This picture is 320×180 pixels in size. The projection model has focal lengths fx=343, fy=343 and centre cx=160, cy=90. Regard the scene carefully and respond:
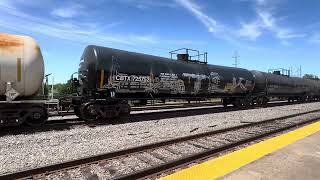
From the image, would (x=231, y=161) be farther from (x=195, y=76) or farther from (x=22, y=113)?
(x=195, y=76)

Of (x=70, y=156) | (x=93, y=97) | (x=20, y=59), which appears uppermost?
(x=20, y=59)

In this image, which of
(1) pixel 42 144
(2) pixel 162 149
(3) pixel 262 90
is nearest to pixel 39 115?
(1) pixel 42 144

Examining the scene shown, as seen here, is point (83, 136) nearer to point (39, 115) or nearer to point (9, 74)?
point (39, 115)

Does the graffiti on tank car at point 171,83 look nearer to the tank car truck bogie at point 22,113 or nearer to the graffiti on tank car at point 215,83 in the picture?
the graffiti on tank car at point 215,83

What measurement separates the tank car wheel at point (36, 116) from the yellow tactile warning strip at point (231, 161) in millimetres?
7658

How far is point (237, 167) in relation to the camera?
7348mm

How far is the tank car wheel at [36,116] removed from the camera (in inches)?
504

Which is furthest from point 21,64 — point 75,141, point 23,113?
point 75,141

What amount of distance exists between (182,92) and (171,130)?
7401mm

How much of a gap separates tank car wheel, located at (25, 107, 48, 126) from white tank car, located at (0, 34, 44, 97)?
2.10 ft

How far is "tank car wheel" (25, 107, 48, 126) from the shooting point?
1280 centimetres

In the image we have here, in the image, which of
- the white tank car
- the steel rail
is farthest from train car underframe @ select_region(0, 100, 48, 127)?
the steel rail

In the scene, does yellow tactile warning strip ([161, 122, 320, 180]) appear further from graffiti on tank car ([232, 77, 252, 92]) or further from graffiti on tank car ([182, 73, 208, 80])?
graffiti on tank car ([232, 77, 252, 92])

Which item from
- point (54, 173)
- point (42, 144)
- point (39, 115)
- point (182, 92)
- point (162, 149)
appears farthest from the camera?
point (182, 92)
